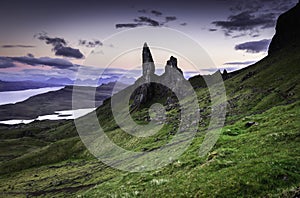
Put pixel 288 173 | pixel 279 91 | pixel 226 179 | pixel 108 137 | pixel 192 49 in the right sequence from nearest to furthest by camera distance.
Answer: pixel 288 173 → pixel 226 179 → pixel 192 49 → pixel 279 91 → pixel 108 137

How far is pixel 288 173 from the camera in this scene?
18828mm

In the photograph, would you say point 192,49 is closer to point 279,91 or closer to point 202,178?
point 202,178

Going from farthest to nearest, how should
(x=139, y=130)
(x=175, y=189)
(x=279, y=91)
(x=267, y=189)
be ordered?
1. (x=139, y=130)
2. (x=279, y=91)
3. (x=175, y=189)
4. (x=267, y=189)

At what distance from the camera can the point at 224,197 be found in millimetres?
17672

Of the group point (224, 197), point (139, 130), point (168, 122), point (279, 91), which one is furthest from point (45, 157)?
point (224, 197)

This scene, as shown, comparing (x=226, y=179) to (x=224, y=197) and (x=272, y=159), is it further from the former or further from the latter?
(x=272, y=159)

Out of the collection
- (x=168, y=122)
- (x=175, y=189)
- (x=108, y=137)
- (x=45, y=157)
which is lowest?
(x=45, y=157)

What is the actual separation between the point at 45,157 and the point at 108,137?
38.8 meters

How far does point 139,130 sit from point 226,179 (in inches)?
4496

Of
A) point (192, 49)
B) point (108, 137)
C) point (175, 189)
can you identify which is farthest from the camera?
point (108, 137)

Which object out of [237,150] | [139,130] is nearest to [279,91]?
[139,130]

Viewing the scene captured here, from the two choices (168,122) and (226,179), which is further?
(168,122)

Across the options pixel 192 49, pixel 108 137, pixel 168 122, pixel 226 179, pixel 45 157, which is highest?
pixel 192 49

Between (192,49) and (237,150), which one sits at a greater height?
(192,49)
